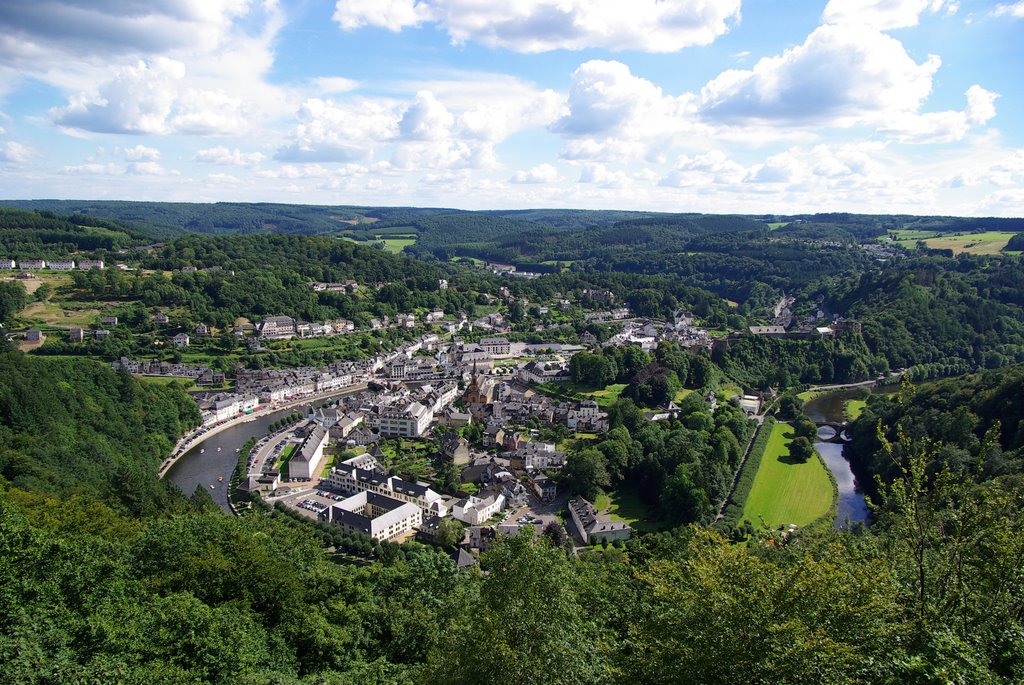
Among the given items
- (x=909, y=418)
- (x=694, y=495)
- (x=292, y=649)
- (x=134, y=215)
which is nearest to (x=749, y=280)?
(x=909, y=418)

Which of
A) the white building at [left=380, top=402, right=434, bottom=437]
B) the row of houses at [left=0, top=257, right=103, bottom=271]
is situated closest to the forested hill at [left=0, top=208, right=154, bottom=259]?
the row of houses at [left=0, top=257, right=103, bottom=271]

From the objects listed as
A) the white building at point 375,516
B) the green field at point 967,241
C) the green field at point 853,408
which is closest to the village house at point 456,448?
the white building at point 375,516

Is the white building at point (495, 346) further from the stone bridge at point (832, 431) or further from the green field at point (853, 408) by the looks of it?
the stone bridge at point (832, 431)

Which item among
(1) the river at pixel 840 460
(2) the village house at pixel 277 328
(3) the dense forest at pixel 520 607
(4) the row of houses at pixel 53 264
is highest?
(4) the row of houses at pixel 53 264

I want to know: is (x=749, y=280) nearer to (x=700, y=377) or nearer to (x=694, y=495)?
(x=700, y=377)

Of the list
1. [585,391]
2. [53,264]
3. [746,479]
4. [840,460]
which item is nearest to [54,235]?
[53,264]

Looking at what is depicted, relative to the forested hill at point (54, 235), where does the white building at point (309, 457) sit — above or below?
below

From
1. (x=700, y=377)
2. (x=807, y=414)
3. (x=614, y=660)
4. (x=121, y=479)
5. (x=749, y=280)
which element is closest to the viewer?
(x=614, y=660)
